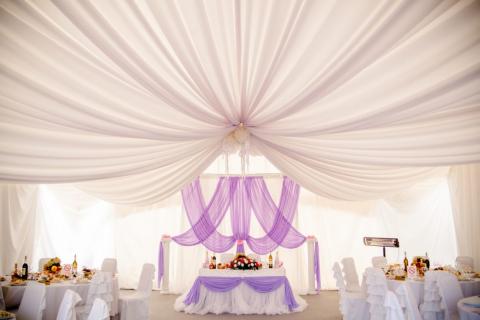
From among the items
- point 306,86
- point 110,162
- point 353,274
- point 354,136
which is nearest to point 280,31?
point 306,86

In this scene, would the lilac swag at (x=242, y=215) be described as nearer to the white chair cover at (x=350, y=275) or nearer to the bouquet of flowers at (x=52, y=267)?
the white chair cover at (x=350, y=275)

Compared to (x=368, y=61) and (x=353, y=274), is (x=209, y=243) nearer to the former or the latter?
(x=353, y=274)

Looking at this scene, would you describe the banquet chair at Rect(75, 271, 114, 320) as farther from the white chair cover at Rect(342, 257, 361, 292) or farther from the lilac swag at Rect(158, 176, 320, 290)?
the white chair cover at Rect(342, 257, 361, 292)

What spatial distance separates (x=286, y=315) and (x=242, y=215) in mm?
2575

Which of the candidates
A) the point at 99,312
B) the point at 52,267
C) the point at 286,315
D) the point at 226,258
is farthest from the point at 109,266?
the point at 99,312

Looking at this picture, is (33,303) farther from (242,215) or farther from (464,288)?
(464,288)

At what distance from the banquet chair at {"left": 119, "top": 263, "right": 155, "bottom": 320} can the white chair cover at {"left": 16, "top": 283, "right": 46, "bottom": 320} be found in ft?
4.78

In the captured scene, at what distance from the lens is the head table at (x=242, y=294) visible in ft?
20.3

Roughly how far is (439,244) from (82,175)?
6443 mm

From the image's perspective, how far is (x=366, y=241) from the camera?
303 inches

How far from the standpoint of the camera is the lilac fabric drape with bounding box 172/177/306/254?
8023 mm

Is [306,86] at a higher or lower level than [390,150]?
higher

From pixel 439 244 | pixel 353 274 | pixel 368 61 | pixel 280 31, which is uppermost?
pixel 280 31

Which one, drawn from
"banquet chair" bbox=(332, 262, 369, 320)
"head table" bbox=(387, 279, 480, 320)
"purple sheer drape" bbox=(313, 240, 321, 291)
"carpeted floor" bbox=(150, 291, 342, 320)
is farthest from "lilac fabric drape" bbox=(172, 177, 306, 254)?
"head table" bbox=(387, 279, 480, 320)
